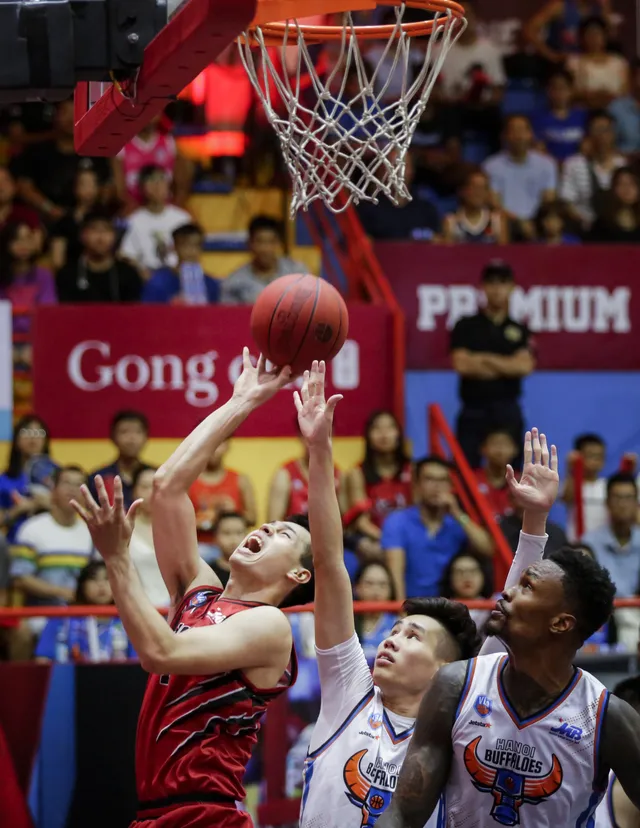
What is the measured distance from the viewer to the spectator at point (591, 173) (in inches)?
480

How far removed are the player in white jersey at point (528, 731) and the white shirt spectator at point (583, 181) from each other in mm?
8578

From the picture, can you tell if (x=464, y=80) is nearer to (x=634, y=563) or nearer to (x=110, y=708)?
(x=634, y=563)

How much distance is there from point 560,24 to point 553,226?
15.3 feet

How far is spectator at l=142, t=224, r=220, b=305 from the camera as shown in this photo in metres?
10.1

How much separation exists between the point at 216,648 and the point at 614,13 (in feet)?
46.1

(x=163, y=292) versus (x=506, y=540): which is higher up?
(x=163, y=292)

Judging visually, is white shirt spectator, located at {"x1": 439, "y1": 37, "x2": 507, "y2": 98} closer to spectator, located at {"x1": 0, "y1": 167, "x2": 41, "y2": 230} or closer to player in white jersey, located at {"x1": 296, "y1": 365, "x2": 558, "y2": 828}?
spectator, located at {"x1": 0, "y1": 167, "x2": 41, "y2": 230}

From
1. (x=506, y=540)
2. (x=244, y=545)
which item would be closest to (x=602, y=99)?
(x=506, y=540)

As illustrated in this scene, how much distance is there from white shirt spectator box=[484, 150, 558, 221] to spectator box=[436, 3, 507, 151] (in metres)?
0.76

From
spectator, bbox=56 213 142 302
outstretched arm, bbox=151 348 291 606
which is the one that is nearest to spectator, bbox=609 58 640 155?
spectator, bbox=56 213 142 302

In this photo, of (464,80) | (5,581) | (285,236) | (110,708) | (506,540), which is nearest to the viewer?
(110,708)

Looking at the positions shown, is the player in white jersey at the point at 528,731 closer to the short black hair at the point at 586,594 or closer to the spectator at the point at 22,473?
the short black hair at the point at 586,594

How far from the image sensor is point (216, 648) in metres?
→ 4.17

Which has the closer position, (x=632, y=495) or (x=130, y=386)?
(x=632, y=495)
